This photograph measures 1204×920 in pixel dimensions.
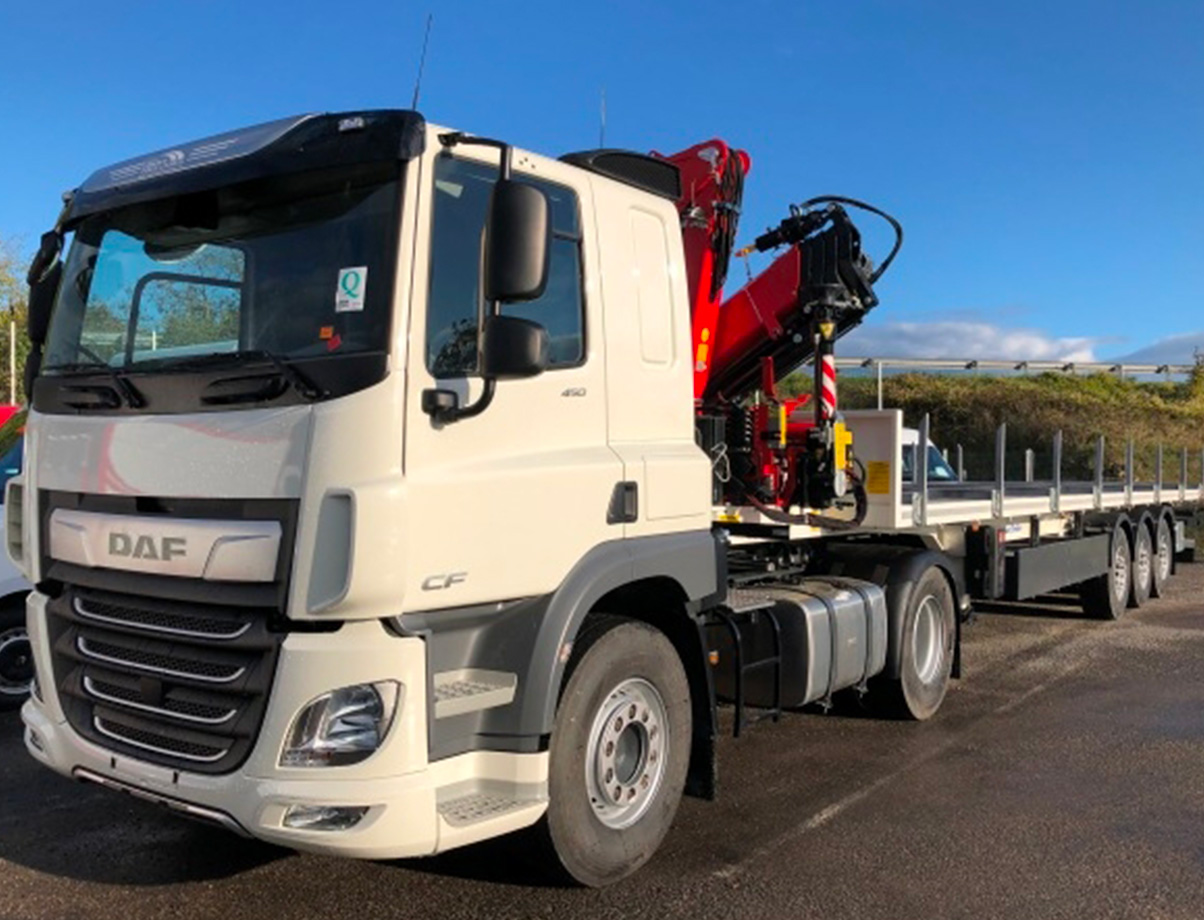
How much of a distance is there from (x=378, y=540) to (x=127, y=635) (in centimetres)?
118

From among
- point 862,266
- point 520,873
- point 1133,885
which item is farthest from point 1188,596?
point 520,873

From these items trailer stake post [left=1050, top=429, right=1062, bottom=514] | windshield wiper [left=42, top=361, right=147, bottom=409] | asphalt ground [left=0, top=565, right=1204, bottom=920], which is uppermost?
windshield wiper [left=42, top=361, right=147, bottom=409]

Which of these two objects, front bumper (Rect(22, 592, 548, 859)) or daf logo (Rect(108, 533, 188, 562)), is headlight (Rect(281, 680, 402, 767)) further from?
daf logo (Rect(108, 533, 188, 562))

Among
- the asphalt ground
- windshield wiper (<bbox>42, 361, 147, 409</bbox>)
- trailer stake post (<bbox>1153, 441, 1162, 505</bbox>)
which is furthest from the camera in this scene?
trailer stake post (<bbox>1153, 441, 1162, 505</bbox>)

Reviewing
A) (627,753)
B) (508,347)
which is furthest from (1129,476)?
(508,347)

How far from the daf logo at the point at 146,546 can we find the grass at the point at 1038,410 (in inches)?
851

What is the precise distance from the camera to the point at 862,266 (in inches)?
265

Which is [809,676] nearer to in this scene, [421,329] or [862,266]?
[862,266]

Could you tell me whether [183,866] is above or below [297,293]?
below

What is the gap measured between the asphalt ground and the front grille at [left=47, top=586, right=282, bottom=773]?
807 millimetres

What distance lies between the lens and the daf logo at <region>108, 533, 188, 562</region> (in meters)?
3.54

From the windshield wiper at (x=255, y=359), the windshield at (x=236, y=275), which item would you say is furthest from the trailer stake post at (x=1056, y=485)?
the windshield wiper at (x=255, y=359)

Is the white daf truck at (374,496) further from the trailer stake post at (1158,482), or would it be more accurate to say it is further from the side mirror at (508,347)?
the trailer stake post at (1158,482)

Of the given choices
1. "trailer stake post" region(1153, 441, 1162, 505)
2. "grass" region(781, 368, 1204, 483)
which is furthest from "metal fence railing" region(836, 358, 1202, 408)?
"trailer stake post" region(1153, 441, 1162, 505)
